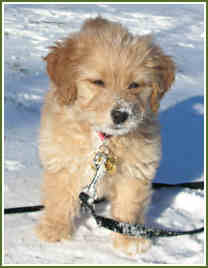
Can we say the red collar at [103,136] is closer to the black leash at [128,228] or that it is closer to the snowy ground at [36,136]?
the black leash at [128,228]

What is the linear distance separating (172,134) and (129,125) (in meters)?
2.24

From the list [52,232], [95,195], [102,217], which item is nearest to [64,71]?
[95,195]

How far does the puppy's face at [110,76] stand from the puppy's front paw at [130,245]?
84 cm

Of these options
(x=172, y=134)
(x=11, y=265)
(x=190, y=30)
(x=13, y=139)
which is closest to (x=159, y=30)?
(x=190, y=30)

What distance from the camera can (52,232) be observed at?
271 cm

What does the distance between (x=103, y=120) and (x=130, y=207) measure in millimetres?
843

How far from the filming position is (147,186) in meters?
2.80

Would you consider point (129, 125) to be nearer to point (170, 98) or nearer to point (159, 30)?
point (170, 98)

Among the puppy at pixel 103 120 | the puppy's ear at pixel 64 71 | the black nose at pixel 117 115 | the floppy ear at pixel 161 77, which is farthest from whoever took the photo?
the floppy ear at pixel 161 77

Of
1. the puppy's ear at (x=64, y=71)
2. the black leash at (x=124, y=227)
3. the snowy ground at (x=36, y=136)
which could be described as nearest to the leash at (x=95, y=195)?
the black leash at (x=124, y=227)

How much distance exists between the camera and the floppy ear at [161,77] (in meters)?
2.66

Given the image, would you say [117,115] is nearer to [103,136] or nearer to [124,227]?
[103,136]

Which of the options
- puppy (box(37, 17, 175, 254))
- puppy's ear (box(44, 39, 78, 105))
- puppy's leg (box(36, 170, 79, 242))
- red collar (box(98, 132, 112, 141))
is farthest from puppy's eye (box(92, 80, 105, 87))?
puppy's leg (box(36, 170, 79, 242))

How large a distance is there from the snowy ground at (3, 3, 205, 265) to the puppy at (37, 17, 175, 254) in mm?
157
